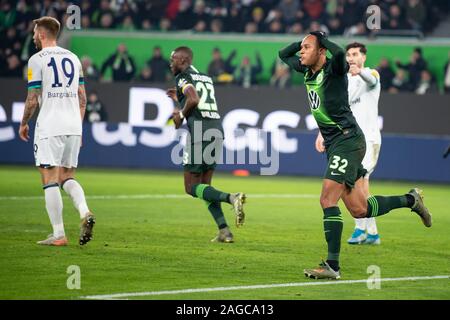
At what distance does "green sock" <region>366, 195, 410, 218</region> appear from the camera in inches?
432

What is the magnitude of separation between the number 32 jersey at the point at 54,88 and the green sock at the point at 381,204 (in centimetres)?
351

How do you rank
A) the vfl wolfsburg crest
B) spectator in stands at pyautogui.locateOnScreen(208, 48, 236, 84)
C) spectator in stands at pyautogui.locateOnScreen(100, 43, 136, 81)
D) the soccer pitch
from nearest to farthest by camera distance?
the soccer pitch, the vfl wolfsburg crest, spectator in stands at pyautogui.locateOnScreen(208, 48, 236, 84), spectator in stands at pyautogui.locateOnScreen(100, 43, 136, 81)

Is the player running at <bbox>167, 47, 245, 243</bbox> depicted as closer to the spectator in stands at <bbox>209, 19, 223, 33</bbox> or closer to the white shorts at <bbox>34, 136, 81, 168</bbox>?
the white shorts at <bbox>34, 136, 81, 168</bbox>

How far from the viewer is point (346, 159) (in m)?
10.3

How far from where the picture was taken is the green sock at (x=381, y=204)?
10973 mm

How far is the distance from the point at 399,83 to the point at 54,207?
15385 millimetres

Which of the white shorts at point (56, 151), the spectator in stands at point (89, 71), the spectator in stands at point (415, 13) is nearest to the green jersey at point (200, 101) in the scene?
the white shorts at point (56, 151)

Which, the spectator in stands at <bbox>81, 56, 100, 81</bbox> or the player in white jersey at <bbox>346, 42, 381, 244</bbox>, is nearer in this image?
the player in white jersey at <bbox>346, 42, 381, 244</bbox>

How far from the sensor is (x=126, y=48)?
28.3 meters

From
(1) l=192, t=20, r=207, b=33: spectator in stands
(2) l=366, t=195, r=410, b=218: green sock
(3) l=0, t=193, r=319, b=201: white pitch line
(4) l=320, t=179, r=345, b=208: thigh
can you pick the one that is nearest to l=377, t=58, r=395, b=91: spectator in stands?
(1) l=192, t=20, r=207, b=33: spectator in stands

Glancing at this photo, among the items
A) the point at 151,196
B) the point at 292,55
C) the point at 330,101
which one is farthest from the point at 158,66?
the point at 330,101

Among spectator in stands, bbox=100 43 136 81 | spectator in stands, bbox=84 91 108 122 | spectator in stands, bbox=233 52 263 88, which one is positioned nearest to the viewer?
spectator in stands, bbox=84 91 108 122

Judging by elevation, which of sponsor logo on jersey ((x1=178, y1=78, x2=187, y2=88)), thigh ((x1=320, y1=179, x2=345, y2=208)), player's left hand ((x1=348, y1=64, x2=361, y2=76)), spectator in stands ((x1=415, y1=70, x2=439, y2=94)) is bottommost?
thigh ((x1=320, y1=179, x2=345, y2=208))

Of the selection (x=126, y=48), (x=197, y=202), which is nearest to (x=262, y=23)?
(x=126, y=48)
